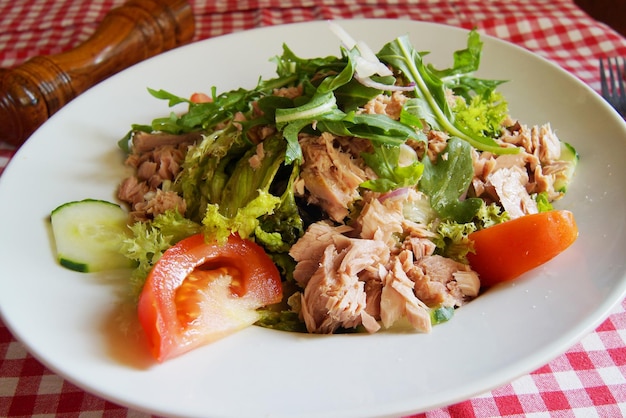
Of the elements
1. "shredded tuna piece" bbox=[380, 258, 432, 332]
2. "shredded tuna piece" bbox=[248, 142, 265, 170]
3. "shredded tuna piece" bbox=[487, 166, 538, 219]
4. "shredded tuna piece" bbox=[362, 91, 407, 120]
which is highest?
"shredded tuna piece" bbox=[362, 91, 407, 120]

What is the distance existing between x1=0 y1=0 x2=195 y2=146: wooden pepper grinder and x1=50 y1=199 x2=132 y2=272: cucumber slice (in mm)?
1351

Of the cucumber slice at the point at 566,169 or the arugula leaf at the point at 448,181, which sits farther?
the cucumber slice at the point at 566,169

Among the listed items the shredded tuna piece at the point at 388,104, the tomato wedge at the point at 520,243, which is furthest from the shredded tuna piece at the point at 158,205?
the tomato wedge at the point at 520,243

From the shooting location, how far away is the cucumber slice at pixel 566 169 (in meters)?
2.92

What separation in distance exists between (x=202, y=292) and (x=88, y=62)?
2497 millimetres

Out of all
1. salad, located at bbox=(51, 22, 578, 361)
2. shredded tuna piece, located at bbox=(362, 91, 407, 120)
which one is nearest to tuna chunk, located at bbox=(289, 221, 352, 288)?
salad, located at bbox=(51, 22, 578, 361)

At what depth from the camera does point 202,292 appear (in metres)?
2.33

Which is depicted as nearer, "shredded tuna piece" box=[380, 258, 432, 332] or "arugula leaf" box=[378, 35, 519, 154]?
"shredded tuna piece" box=[380, 258, 432, 332]

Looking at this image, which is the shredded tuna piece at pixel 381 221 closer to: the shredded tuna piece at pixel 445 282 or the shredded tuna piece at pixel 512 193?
the shredded tuna piece at pixel 445 282

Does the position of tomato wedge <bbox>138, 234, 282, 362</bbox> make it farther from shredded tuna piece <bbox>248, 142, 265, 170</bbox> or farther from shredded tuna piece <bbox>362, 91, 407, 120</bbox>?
shredded tuna piece <bbox>362, 91, 407, 120</bbox>

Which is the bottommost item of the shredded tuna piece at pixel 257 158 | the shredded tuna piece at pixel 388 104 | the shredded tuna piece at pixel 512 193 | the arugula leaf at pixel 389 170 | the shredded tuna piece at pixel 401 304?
the shredded tuna piece at pixel 401 304

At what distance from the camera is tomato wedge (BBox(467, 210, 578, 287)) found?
241 cm

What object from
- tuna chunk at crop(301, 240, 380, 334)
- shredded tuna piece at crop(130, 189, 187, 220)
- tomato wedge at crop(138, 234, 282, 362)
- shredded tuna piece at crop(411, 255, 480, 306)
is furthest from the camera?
shredded tuna piece at crop(130, 189, 187, 220)

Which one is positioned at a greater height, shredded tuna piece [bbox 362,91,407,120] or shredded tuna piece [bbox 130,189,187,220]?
shredded tuna piece [bbox 362,91,407,120]
